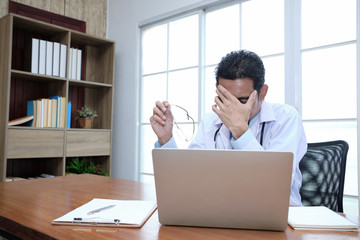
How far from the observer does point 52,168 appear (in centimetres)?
326

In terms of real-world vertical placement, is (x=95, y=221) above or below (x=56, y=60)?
below

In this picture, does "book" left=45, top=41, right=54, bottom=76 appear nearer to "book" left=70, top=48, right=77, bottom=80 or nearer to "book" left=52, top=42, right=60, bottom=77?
"book" left=52, top=42, right=60, bottom=77

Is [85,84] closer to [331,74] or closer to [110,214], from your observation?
[331,74]

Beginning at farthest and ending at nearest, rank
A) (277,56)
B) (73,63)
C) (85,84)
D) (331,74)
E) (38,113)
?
(85,84) < (73,63) < (38,113) < (277,56) < (331,74)

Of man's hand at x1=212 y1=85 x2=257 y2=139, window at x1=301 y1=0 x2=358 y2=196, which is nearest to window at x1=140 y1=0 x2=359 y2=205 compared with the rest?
window at x1=301 y1=0 x2=358 y2=196

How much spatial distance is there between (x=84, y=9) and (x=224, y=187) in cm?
359

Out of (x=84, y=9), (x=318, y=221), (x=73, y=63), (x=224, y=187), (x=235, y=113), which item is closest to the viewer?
(x=224, y=187)

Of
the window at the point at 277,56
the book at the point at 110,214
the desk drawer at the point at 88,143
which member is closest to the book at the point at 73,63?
the desk drawer at the point at 88,143

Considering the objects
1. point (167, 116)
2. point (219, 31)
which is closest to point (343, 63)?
point (219, 31)

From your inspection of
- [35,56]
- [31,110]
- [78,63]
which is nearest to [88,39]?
[78,63]

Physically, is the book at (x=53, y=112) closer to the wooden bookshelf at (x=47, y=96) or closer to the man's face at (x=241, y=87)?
the wooden bookshelf at (x=47, y=96)

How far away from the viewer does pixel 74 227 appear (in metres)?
0.83

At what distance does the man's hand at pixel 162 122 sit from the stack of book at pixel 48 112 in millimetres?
2017

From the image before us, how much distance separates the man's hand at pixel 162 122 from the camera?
131cm
